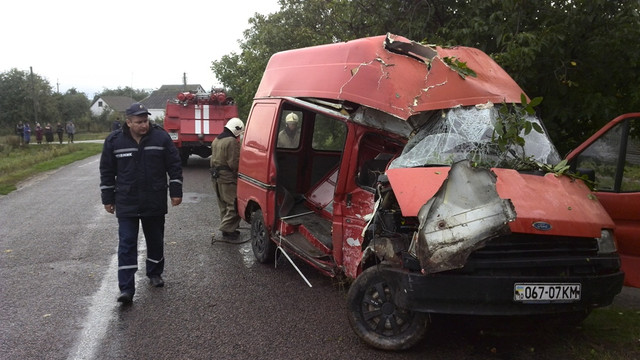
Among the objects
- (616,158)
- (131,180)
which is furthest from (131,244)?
(616,158)

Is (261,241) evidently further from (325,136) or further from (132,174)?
(132,174)

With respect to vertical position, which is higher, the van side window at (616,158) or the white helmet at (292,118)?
the white helmet at (292,118)

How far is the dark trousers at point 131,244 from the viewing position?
4.88 meters

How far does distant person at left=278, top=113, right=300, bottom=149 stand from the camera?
250 inches

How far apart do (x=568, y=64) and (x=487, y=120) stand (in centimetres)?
268

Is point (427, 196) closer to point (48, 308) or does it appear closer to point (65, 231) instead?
point (48, 308)

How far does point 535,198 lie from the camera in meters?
3.59

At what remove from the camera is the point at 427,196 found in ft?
11.6

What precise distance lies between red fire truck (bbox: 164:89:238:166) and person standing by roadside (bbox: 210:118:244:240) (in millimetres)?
9564

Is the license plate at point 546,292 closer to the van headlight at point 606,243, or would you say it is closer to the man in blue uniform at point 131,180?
the van headlight at point 606,243

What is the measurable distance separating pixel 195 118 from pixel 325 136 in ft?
36.2

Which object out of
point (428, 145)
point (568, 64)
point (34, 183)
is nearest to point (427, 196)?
point (428, 145)

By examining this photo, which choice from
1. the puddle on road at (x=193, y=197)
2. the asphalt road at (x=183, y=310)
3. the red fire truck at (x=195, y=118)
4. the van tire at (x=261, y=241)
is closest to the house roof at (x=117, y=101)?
the red fire truck at (x=195, y=118)

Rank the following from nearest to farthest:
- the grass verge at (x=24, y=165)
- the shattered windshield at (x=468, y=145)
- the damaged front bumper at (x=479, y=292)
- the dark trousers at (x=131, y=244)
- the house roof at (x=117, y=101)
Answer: the damaged front bumper at (x=479, y=292)
the shattered windshield at (x=468, y=145)
the dark trousers at (x=131, y=244)
the grass verge at (x=24, y=165)
the house roof at (x=117, y=101)
